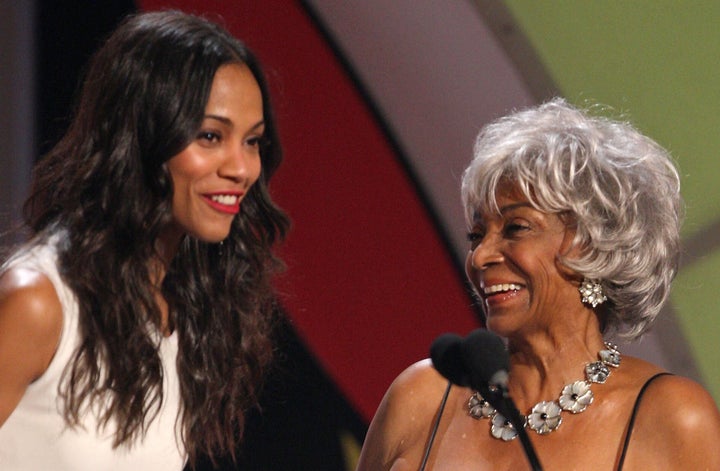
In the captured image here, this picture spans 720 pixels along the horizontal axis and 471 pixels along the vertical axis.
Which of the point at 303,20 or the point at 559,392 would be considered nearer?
the point at 559,392

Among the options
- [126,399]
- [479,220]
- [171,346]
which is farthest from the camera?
[479,220]

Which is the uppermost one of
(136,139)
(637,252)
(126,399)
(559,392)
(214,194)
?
(136,139)

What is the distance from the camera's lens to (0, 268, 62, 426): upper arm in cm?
163

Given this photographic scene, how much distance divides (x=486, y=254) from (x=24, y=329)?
814 mm

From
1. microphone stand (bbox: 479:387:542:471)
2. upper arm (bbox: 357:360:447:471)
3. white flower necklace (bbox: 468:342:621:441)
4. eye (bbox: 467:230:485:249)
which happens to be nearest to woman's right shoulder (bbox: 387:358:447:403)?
upper arm (bbox: 357:360:447:471)

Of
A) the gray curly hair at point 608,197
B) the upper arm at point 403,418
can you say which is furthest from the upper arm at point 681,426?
the upper arm at point 403,418

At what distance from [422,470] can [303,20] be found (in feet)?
4.35

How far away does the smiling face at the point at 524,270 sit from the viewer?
1995mm

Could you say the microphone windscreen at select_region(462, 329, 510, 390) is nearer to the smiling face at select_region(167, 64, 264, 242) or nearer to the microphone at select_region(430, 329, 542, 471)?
the microphone at select_region(430, 329, 542, 471)

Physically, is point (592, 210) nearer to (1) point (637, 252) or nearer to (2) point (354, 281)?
(1) point (637, 252)

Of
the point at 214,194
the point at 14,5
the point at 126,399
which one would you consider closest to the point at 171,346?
the point at 126,399

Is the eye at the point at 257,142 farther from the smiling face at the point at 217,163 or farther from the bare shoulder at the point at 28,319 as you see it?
the bare shoulder at the point at 28,319

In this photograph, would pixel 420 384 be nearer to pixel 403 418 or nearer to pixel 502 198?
pixel 403 418

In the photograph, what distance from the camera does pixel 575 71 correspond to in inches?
103
